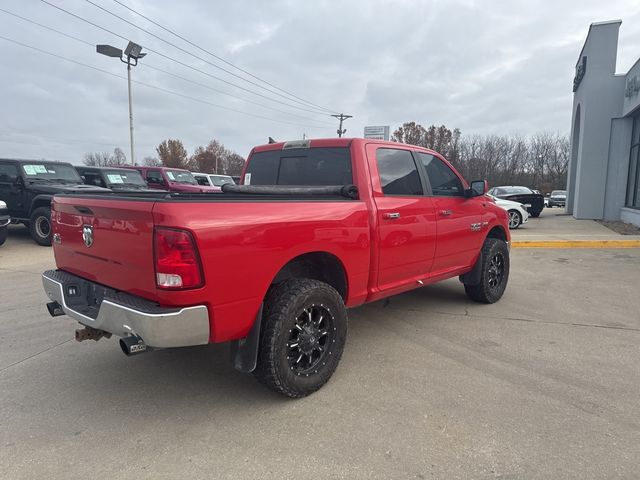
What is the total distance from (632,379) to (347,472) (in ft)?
8.48

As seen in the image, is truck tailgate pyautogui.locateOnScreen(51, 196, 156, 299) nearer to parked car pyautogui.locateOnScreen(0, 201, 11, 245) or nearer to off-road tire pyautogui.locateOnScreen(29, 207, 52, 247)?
parked car pyautogui.locateOnScreen(0, 201, 11, 245)

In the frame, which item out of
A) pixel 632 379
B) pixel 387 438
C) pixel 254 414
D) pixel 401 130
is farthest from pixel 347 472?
pixel 401 130

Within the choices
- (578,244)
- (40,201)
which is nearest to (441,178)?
(578,244)

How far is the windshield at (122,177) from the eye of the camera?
523 inches

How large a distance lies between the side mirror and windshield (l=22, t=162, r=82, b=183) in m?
10.1

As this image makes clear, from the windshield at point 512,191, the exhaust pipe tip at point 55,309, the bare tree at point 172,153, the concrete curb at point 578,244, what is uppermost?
the bare tree at point 172,153

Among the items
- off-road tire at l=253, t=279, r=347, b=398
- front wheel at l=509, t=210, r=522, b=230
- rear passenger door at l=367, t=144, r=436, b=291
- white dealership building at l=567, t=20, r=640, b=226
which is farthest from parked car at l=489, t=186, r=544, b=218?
off-road tire at l=253, t=279, r=347, b=398

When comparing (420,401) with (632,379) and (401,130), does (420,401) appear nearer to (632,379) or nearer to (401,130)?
(632,379)

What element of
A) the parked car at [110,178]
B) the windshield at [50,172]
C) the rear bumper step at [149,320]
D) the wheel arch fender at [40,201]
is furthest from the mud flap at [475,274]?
the parked car at [110,178]

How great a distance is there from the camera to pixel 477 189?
203 inches

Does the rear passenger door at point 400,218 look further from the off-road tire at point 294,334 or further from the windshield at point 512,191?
the windshield at point 512,191

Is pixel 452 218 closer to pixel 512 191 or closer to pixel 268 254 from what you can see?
pixel 268 254

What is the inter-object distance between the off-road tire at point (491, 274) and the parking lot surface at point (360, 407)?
0.57m

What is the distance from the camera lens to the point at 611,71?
1659 cm
